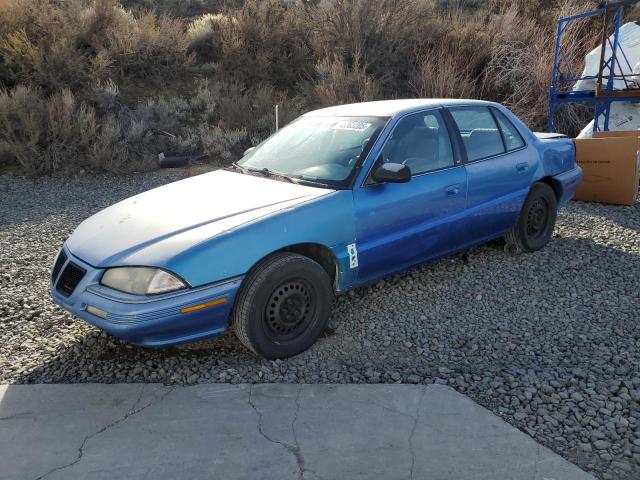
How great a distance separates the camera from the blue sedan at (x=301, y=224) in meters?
3.31

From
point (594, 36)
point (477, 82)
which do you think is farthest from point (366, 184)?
point (594, 36)

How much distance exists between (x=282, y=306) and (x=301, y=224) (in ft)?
1.78

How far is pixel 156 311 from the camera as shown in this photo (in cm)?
320

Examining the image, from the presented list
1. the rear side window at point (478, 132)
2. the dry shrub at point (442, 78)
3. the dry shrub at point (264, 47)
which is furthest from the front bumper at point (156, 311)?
the dry shrub at point (264, 47)

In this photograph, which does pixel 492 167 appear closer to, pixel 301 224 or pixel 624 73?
pixel 301 224

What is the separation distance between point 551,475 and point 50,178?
9127 mm

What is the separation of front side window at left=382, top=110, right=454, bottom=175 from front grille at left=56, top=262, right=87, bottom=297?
88.2 inches

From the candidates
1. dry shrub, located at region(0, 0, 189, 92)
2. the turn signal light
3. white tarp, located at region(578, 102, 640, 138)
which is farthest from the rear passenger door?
dry shrub, located at region(0, 0, 189, 92)

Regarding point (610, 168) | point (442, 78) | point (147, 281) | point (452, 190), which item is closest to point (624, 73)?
point (442, 78)

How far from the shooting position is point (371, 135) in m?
4.22

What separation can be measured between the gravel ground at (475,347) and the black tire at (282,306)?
139 mm

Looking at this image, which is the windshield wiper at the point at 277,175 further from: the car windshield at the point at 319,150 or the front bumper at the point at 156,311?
the front bumper at the point at 156,311

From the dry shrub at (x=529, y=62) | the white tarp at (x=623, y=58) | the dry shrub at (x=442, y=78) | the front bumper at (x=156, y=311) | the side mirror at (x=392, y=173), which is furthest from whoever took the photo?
the dry shrub at (x=529, y=62)

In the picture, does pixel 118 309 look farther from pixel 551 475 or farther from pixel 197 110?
pixel 197 110
